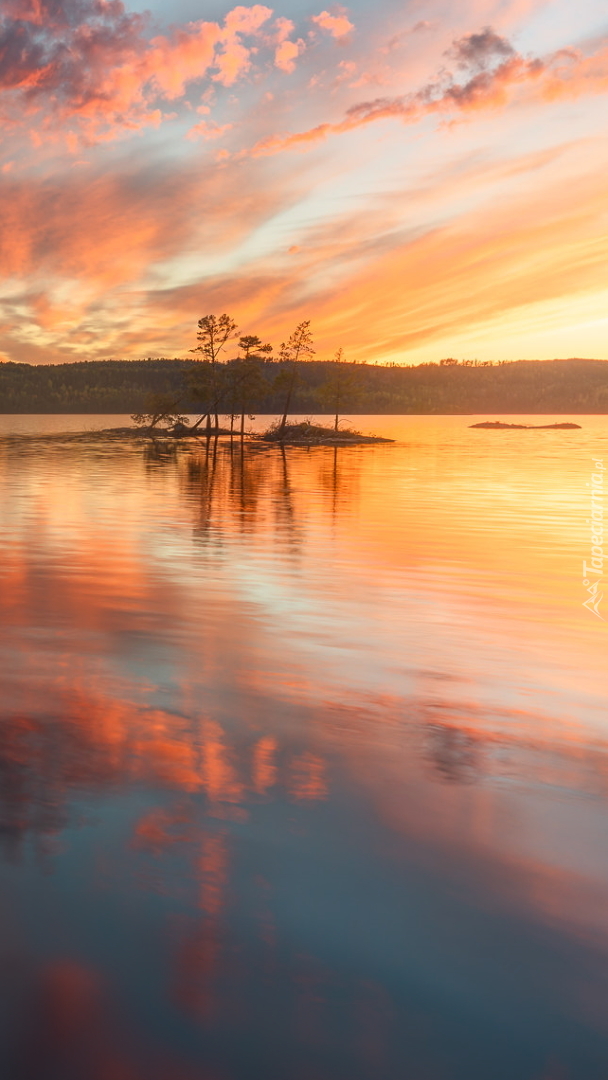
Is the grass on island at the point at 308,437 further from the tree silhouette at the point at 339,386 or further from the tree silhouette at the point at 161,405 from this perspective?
the tree silhouette at the point at 161,405

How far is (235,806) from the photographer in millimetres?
6426

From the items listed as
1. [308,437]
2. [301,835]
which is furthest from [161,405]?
[301,835]

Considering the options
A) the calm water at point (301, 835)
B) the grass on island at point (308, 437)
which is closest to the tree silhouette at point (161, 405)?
the grass on island at point (308, 437)

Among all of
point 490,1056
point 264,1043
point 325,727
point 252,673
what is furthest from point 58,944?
point 252,673

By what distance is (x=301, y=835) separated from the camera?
19.6 feet

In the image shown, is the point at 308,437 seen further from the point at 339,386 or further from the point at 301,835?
the point at 301,835

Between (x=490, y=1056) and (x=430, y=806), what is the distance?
2654mm

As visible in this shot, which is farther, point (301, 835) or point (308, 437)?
point (308, 437)

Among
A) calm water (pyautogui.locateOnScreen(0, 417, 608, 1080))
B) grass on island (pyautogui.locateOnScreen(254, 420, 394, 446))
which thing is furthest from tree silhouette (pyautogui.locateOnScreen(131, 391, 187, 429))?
calm water (pyautogui.locateOnScreen(0, 417, 608, 1080))

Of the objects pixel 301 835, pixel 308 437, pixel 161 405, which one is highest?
pixel 161 405

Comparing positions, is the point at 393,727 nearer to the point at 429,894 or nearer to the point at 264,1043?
the point at 429,894

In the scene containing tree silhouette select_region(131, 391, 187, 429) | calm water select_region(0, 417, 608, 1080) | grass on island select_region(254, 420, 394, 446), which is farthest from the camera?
tree silhouette select_region(131, 391, 187, 429)

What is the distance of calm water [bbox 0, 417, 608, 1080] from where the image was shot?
407 centimetres

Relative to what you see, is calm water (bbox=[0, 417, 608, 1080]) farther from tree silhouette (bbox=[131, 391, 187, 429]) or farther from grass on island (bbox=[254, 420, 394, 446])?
tree silhouette (bbox=[131, 391, 187, 429])
